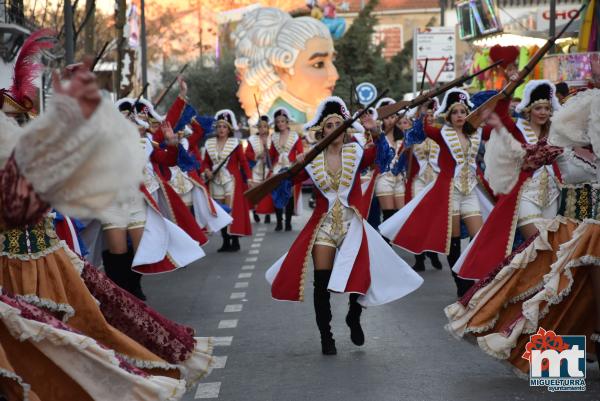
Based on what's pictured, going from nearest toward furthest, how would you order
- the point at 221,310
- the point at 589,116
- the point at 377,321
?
the point at 589,116 < the point at 377,321 < the point at 221,310

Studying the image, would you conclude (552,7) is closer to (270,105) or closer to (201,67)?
(270,105)

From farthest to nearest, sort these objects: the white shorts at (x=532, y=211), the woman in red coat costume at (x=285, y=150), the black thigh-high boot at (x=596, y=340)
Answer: the woman in red coat costume at (x=285, y=150), the white shorts at (x=532, y=211), the black thigh-high boot at (x=596, y=340)

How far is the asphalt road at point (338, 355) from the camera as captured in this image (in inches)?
265

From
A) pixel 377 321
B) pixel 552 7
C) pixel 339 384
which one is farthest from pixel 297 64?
pixel 339 384

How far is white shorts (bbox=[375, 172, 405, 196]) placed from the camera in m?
14.6

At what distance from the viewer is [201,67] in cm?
4962

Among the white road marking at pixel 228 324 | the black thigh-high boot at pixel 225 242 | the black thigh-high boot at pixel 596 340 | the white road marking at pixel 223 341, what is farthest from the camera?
the black thigh-high boot at pixel 225 242

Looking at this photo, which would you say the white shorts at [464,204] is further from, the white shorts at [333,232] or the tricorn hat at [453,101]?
the white shorts at [333,232]

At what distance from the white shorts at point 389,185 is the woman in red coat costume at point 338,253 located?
252 inches

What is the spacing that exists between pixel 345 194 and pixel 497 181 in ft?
3.86

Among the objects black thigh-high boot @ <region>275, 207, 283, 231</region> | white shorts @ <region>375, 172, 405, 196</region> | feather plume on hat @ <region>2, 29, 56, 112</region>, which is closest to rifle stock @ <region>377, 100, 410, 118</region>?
feather plume on hat @ <region>2, 29, 56, 112</region>

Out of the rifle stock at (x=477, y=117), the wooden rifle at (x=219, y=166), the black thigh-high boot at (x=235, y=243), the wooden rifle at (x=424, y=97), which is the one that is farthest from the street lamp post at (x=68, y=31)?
the rifle stock at (x=477, y=117)

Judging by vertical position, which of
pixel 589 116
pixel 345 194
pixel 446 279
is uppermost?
pixel 589 116

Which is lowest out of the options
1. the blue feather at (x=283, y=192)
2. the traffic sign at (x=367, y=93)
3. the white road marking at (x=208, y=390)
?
the white road marking at (x=208, y=390)
